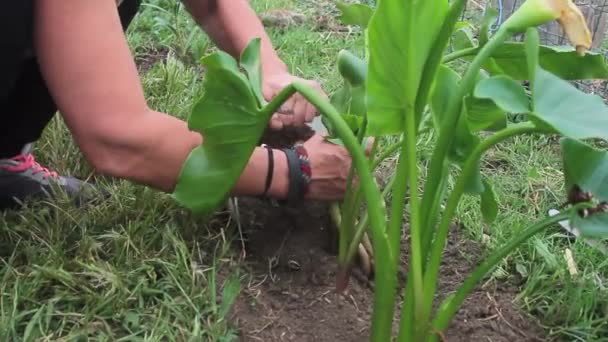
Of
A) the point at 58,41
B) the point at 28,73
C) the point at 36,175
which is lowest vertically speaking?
the point at 36,175

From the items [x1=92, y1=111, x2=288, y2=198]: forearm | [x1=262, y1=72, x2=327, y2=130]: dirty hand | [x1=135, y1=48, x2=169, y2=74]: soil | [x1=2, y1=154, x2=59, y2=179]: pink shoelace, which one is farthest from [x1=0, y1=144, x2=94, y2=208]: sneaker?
[x1=135, y1=48, x2=169, y2=74]: soil

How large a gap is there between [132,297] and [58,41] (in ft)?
1.39

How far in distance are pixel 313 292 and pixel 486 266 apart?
41 cm

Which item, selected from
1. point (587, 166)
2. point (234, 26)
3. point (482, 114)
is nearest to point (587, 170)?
point (587, 166)

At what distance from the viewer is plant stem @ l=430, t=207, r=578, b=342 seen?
1.04 metres

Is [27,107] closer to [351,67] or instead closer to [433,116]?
[351,67]

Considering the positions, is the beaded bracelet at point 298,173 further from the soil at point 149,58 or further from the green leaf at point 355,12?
the soil at point 149,58

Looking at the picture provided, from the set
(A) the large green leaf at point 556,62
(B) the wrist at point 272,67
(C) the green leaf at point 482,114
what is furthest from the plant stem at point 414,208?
(B) the wrist at point 272,67

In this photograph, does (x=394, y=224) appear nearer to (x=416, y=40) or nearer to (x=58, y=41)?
(x=416, y=40)

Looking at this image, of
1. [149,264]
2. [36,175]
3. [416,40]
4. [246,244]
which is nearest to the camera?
[416,40]

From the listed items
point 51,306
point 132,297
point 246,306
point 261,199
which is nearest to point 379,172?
point 261,199

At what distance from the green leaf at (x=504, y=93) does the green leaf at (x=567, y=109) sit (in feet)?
0.05

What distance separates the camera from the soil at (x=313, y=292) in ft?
4.23

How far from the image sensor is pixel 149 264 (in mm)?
1368
